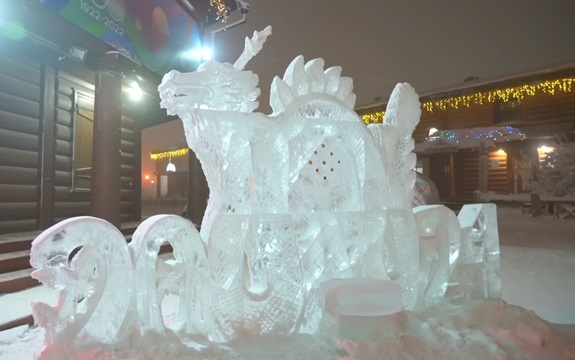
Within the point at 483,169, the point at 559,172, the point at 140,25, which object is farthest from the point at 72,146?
the point at 483,169

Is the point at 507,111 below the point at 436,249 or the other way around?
the other way around

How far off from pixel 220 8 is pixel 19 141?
197 inches

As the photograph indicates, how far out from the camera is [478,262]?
10.3ft

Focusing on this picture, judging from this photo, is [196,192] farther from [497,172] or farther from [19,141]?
[497,172]

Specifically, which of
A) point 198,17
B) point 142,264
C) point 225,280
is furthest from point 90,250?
point 198,17

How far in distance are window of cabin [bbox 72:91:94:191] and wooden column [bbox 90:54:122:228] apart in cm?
179

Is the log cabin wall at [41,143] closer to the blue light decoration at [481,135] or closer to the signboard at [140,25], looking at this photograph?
the signboard at [140,25]

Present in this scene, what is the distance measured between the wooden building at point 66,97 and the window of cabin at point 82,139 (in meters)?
0.02

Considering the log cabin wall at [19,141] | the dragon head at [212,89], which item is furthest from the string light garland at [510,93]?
the dragon head at [212,89]

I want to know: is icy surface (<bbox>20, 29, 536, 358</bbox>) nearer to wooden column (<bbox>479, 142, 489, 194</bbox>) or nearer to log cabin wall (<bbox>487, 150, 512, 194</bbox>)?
wooden column (<bbox>479, 142, 489, 194</bbox>)

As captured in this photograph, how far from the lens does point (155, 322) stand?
204cm

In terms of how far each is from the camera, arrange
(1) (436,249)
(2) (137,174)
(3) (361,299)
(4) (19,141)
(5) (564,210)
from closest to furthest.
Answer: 1. (3) (361,299)
2. (1) (436,249)
3. (4) (19,141)
4. (2) (137,174)
5. (5) (564,210)

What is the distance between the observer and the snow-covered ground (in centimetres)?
253

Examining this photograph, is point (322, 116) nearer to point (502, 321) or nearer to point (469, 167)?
point (502, 321)
